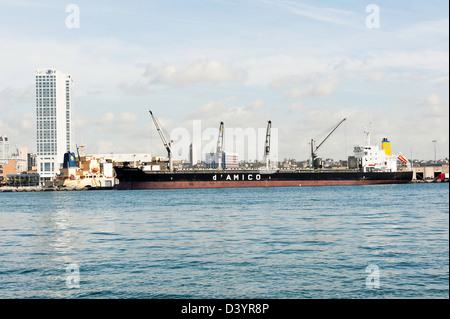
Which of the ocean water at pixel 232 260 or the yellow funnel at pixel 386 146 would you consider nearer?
the ocean water at pixel 232 260

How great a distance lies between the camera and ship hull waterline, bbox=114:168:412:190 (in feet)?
325

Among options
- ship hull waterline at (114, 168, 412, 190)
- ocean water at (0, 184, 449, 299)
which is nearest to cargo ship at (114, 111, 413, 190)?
ship hull waterline at (114, 168, 412, 190)

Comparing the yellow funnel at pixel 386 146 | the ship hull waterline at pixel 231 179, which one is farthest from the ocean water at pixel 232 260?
the yellow funnel at pixel 386 146

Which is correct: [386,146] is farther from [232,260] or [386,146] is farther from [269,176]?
[232,260]

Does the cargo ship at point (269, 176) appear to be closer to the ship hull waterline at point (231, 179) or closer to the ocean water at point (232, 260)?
the ship hull waterline at point (231, 179)

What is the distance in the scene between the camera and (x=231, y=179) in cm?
9981

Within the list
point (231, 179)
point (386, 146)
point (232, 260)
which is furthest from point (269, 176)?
point (232, 260)

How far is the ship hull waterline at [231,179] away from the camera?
99188mm

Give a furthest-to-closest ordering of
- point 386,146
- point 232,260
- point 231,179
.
Answer: point 386,146 < point 231,179 < point 232,260
